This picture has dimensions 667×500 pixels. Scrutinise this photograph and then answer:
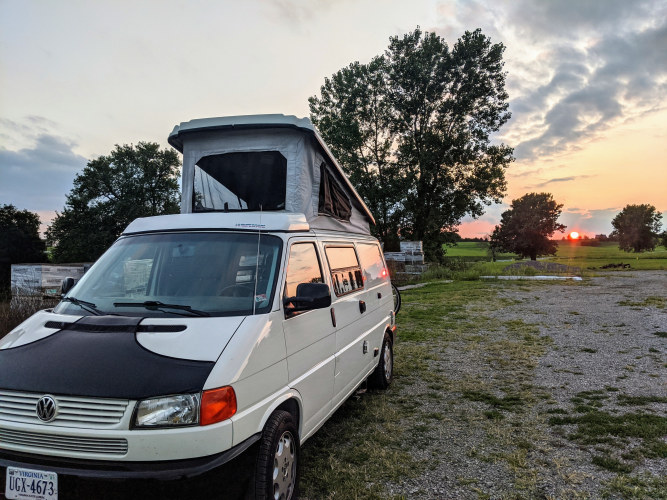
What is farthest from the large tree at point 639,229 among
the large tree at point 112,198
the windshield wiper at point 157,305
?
the windshield wiper at point 157,305

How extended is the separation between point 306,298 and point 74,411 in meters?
1.55

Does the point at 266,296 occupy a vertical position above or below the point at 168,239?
below

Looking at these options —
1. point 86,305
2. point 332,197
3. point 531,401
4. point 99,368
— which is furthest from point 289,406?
point 531,401

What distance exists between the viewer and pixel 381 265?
6.66 m

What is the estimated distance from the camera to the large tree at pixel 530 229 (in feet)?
215

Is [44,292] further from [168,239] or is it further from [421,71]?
[421,71]

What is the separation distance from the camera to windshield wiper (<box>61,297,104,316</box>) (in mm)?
3064

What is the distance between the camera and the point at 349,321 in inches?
179

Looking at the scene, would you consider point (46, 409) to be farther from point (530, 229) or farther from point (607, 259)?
point (530, 229)

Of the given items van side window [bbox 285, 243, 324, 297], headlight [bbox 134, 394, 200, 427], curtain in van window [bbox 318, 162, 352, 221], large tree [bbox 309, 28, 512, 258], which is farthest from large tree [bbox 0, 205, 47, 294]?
headlight [bbox 134, 394, 200, 427]

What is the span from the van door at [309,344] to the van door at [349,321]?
9.8 inches

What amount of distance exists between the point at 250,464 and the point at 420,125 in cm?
3374

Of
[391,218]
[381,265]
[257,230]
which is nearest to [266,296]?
[257,230]

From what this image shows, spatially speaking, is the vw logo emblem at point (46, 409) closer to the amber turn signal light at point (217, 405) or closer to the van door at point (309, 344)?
the amber turn signal light at point (217, 405)
